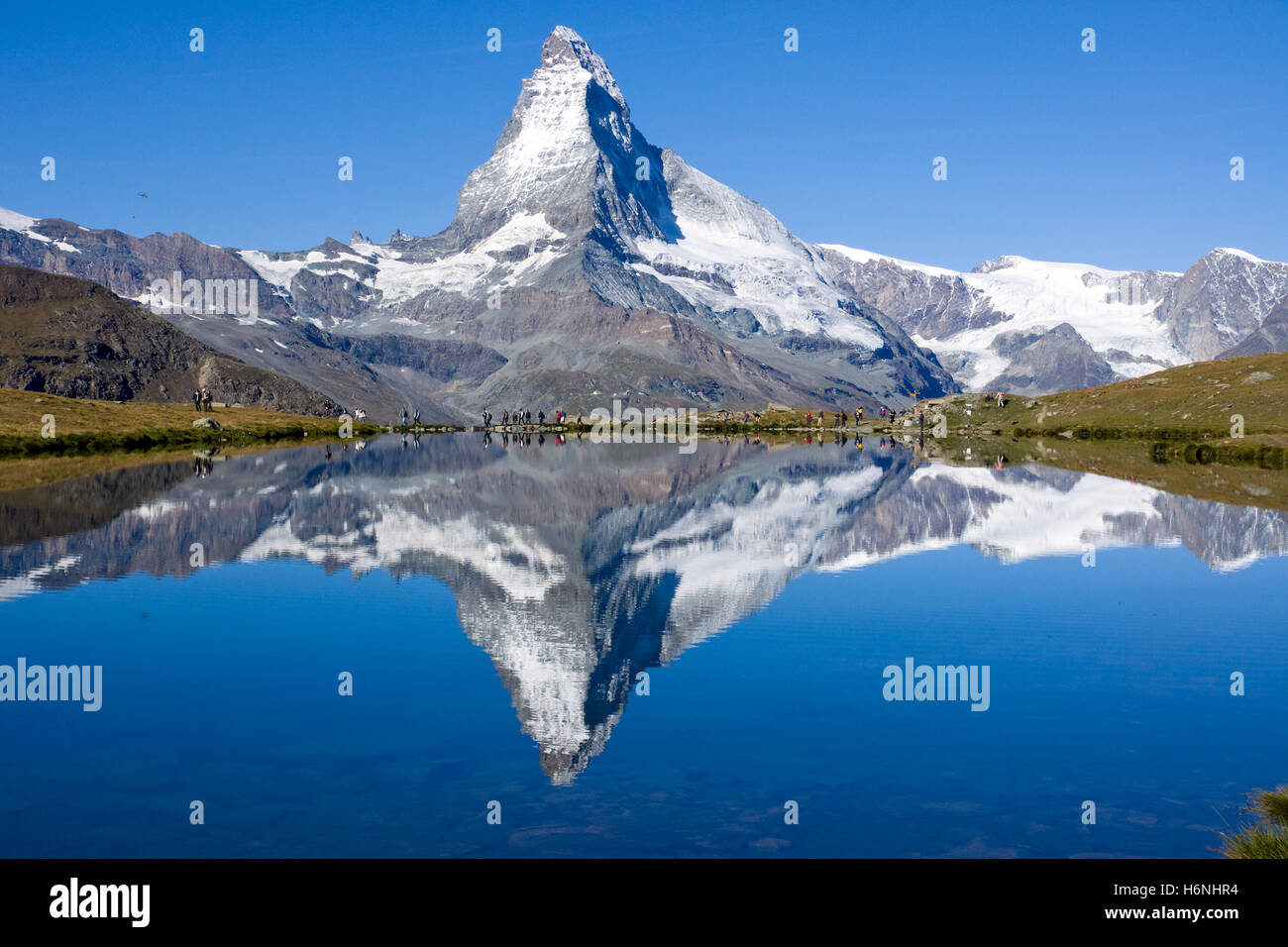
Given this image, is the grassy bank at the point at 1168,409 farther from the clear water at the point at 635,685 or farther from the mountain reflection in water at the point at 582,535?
the clear water at the point at 635,685
